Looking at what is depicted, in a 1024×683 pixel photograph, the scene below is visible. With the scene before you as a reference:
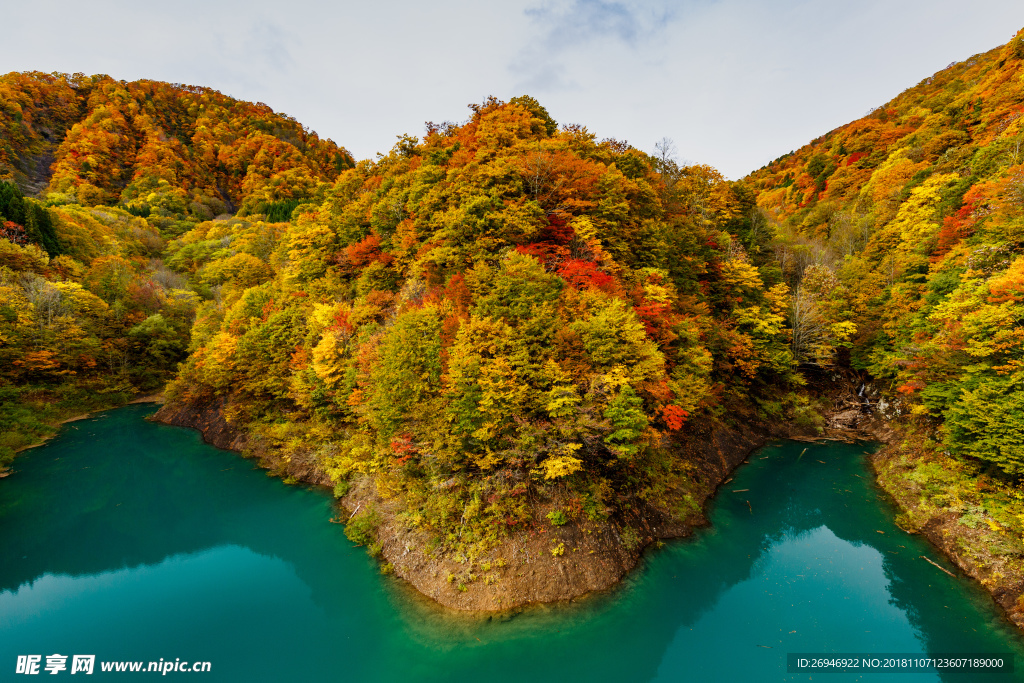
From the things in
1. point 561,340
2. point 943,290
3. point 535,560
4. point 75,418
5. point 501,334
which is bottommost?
point 535,560

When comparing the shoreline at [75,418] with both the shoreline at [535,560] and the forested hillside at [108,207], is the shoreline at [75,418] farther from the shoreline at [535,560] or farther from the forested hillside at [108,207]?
the shoreline at [535,560]

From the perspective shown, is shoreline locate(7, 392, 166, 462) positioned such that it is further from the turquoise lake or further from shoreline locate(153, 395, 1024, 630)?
shoreline locate(153, 395, 1024, 630)

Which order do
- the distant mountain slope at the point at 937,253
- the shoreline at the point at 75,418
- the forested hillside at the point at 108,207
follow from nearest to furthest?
the distant mountain slope at the point at 937,253
the shoreline at the point at 75,418
the forested hillside at the point at 108,207

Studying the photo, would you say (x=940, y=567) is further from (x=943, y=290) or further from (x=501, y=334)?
(x=501, y=334)

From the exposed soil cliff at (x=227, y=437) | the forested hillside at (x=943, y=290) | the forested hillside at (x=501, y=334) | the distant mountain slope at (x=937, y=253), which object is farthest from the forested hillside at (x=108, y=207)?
the distant mountain slope at (x=937, y=253)

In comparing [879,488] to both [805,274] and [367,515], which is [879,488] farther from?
[367,515]

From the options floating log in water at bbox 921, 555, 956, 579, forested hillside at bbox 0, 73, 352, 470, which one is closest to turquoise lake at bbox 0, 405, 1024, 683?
floating log in water at bbox 921, 555, 956, 579

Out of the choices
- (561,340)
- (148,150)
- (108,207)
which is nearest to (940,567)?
(561,340)
